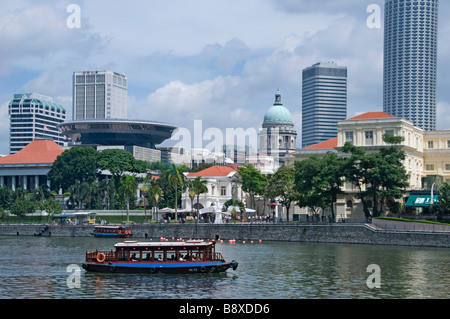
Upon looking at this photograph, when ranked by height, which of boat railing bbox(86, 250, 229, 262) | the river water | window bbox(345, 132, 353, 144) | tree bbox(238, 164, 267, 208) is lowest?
the river water

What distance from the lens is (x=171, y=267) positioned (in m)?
67.4

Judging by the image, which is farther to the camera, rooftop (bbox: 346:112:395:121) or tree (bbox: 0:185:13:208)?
tree (bbox: 0:185:13:208)

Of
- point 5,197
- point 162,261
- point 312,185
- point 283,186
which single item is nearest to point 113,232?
point 283,186

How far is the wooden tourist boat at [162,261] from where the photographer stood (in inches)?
2650

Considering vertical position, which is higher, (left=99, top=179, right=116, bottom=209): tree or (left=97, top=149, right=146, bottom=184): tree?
(left=97, top=149, right=146, bottom=184): tree

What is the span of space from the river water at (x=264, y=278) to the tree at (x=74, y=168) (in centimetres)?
8827

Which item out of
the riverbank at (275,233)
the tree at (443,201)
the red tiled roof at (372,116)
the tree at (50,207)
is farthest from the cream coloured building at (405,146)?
the tree at (50,207)

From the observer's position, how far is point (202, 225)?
388 ft

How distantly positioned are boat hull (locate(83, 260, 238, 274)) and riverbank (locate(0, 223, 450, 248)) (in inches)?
1565

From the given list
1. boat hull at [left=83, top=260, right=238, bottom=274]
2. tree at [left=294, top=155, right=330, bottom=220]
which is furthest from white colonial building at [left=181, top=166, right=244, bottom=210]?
boat hull at [left=83, top=260, right=238, bottom=274]

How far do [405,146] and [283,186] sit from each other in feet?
66.0

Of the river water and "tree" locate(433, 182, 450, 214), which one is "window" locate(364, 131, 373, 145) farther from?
the river water

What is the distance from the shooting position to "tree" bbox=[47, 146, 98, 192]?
179m

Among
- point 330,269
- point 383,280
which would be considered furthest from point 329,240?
point 383,280
